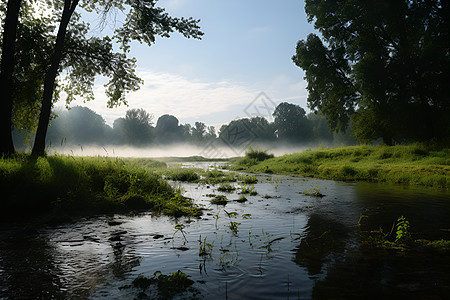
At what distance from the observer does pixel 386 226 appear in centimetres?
566

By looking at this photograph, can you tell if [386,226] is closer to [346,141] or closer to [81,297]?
[81,297]

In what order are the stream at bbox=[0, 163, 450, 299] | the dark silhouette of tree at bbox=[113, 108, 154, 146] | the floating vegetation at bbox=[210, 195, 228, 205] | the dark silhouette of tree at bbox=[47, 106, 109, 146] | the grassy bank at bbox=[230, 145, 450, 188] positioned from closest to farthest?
the stream at bbox=[0, 163, 450, 299] → the floating vegetation at bbox=[210, 195, 228, 205] → the grassy bank at bbox=[230, 145, 450, 188] → the dark silhouette of tree at bbox=[113, 108, 154, 146] → the dark silhouette of tree at bbox=[47, 106, 109, 146]

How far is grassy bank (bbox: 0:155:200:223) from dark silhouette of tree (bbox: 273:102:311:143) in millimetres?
81519

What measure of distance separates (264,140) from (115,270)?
8427cm

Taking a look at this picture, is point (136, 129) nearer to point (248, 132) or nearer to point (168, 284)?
point (248, 132)

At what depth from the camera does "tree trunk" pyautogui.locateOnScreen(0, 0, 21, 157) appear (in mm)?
10078

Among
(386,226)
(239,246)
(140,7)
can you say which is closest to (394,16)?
(140,7)

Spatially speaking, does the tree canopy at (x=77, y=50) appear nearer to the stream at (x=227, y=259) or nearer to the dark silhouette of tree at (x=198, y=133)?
the stream at (x=227, y=259)

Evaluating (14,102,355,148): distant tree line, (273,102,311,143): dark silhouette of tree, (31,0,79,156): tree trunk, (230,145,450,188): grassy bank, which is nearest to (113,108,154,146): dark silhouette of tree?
(14,102,355,148): distant tree line

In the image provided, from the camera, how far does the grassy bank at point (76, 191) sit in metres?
6.57

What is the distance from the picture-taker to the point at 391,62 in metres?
22.4

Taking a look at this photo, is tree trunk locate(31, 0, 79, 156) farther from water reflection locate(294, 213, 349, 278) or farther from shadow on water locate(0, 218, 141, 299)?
water reflection locate(294, 213, 349, 278)

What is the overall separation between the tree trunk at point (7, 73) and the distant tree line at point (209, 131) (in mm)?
63164

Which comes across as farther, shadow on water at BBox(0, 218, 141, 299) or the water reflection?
the water reflection
